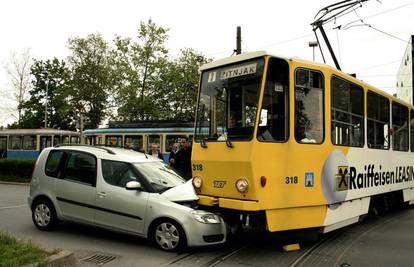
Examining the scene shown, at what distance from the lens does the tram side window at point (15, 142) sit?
32.8 metres

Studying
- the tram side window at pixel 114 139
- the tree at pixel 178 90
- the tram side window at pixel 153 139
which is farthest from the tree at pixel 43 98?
the tram side window at pixel 153 139

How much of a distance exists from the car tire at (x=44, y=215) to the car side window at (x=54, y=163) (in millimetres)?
534

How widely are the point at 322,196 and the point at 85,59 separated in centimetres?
3792

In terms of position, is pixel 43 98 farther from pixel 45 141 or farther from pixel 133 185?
pixel 133 185

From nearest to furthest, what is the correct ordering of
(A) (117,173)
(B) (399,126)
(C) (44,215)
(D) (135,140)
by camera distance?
(A) (117,173), (C) (44,215), (B) (399,126), (D) (135,140)

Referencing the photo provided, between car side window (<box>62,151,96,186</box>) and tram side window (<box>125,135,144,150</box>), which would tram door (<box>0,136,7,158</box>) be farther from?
car side window (<box>62,151,96,186</box>)

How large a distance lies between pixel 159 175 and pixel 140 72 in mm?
26716

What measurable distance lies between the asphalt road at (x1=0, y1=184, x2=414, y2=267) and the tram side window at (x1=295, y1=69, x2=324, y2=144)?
5.42 ft

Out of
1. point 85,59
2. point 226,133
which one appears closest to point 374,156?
point 226,133

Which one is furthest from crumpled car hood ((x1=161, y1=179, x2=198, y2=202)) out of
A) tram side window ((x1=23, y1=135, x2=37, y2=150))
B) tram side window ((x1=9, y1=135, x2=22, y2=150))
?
tram side window ((x1=9, y1=135, x2=22, y2=150))

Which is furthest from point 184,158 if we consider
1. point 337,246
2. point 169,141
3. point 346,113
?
point 169,141

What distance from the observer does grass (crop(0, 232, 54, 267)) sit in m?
4.84

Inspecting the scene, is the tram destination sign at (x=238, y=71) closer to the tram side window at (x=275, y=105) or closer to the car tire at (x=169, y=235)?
the tram side window at (x=275, y=105)

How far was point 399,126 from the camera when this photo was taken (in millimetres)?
10414
